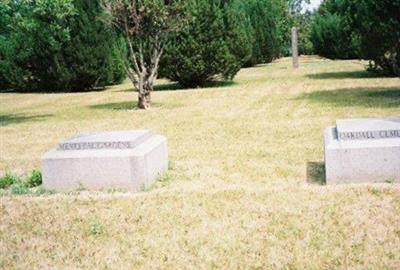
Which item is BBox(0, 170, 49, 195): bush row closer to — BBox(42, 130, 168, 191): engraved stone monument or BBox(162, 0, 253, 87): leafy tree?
BBox(42, 130, 168, 191): engraved stone monument

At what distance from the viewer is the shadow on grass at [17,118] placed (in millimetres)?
16891

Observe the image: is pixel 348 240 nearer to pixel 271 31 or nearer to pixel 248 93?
pixel 248 93

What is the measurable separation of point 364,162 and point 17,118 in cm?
1311

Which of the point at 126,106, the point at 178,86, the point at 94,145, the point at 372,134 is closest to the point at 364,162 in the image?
the point at 372,134

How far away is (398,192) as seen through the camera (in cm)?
672

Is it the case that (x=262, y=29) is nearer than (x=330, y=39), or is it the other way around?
(x=330, y=39)

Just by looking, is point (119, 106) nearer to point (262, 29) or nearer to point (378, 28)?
point (378, 28)

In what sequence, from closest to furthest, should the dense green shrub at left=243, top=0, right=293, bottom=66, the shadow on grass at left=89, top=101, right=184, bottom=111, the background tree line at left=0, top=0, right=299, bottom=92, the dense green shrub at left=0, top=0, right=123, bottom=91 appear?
the shadow on grass at left=89, top=101, right=184, bottom=111 < the background tree line at left=0, top=0, right=299, bottom=92 < the dense green shrub at left=0, top=0, right=123, bottom=91 < the dense green shrub at left=243, top=0, right=293, bottom=66

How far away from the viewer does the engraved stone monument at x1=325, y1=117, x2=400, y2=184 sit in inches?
287

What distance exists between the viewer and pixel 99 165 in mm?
7695

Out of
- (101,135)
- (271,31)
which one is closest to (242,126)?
(101,135)

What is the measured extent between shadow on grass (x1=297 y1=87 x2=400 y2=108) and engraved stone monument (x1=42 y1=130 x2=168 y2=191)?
8826 mm

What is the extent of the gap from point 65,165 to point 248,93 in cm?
1425

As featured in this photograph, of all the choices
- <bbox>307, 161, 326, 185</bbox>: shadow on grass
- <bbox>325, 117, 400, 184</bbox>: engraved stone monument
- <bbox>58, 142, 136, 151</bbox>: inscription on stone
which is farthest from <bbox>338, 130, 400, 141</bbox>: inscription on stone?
<bbox>58, 142, 136, 151</bbox>: inscription on stone
